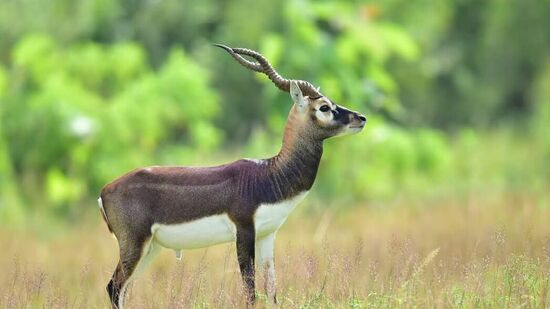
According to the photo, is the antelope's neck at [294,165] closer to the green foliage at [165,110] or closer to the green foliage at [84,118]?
the green foliage at [165,110]

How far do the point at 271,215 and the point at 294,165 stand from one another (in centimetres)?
34

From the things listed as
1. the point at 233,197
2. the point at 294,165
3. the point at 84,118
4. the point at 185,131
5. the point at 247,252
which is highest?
the point at 294,165

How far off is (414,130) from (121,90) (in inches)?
194

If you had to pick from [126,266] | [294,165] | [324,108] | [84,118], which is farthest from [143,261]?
[84,118]

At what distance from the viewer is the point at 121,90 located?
17.5 metres

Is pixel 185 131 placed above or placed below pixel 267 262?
below

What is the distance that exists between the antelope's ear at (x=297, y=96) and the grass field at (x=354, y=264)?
83 centimetres

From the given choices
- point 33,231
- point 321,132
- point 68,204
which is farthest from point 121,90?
point 321,132

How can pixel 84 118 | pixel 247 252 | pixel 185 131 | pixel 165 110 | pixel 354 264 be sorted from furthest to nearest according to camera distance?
pixel 185 131 < pixel 165 110 < pixel 84 118 < pixel 354 264 < pixel 247 252

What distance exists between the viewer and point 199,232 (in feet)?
21.9

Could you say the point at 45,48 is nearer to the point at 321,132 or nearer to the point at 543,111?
the point at 543,111

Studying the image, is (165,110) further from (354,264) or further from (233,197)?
(354,264)

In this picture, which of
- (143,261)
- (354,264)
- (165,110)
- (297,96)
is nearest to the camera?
(354,264)

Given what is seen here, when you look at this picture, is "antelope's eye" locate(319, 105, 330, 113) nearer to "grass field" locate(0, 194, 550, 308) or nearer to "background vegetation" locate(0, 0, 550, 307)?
"grass field" locate(0, 194, 550, 308)
